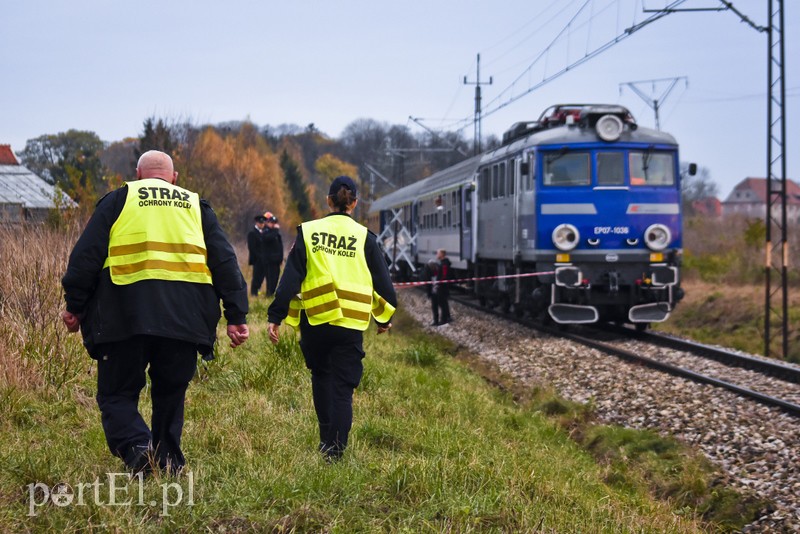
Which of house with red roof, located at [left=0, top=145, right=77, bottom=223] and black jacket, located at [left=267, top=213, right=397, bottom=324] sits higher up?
house with red roof, located at [left=0, top=145, right=77, bottom=223]

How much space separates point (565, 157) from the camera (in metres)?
14.9

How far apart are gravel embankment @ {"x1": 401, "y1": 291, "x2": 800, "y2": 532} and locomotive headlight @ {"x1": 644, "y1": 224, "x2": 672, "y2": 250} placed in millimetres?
2313

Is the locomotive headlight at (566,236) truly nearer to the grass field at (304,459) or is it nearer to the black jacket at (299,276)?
the grass field at (304,459)

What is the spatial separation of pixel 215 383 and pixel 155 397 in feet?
9.79

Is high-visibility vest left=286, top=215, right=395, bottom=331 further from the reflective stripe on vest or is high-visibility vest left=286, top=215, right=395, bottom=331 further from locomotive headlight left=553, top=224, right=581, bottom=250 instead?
locomotive headlight left=553, top=224, right=581, bottom=250

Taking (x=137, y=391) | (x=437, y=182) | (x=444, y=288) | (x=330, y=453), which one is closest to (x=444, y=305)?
(x=444, y=288)

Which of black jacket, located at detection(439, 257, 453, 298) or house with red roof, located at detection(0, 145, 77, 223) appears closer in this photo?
house with red roof, located at detection(0, 145, 77, 223)

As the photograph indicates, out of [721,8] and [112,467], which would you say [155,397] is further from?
[721,8]

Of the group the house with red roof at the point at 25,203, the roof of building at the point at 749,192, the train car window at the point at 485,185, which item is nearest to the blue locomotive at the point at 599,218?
the train car window at the point at 485,185

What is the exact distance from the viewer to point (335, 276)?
5.43 meters

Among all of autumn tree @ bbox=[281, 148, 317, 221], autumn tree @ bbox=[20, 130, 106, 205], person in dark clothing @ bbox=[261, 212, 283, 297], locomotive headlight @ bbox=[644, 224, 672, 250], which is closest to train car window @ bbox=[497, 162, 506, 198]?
locomotive headlight @ bbox=[644, 224, 672, 250]

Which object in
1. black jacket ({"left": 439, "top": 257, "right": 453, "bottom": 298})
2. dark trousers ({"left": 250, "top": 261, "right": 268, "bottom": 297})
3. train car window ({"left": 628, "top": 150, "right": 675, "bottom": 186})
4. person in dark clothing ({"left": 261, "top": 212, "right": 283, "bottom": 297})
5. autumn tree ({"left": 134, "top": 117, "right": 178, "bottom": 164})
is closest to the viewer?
train car window ({"left": 628, "top": 150, "right": 675, "bottom": 186})

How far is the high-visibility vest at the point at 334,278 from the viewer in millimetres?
5387

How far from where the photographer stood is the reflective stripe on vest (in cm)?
538
